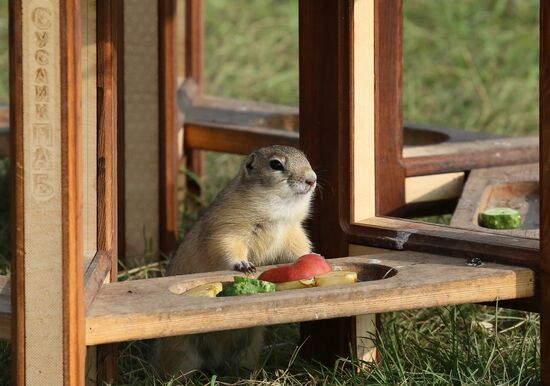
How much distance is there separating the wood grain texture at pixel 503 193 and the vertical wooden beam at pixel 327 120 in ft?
2.12

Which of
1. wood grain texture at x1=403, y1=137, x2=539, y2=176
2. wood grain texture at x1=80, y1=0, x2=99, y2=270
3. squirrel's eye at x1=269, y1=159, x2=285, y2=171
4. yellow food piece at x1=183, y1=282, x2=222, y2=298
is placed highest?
wood grain texture at x1=80, y1=0, x2=99, y2=270

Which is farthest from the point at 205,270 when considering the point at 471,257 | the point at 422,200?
the point at 422,200

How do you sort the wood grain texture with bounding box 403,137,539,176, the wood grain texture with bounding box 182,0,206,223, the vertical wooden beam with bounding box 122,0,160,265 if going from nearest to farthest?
1. the wood grain texture with bounding box 403,137,539,176
2. the vertical wooden beam with bounding box 122,0,160,265
3. the wood grain texture with bounding box 182,0,206,223

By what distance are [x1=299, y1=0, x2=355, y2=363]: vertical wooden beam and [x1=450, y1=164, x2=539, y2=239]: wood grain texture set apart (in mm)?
645

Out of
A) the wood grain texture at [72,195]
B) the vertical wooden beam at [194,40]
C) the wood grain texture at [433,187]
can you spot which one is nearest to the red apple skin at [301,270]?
the wood grain texture at [72,195]

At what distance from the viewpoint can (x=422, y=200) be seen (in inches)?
225

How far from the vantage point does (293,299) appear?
12.6ft

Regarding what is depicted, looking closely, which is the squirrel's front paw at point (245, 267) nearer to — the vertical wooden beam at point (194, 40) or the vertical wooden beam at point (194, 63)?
the vertical wooden beam at point (194, 63)

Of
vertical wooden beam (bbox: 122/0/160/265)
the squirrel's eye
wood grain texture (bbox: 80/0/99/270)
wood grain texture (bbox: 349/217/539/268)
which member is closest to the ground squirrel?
the squirrel's eye

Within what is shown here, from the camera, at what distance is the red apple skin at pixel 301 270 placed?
4199 mm

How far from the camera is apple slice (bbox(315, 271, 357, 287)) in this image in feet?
13.6

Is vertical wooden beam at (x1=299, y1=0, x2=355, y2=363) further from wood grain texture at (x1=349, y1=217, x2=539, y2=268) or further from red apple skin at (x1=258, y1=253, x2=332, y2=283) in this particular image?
red apple skin at (x1=258, y1=253, x2=332, y2=283)

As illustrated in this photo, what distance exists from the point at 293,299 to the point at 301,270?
365 mm

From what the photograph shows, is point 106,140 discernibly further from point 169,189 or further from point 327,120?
point 169,189
